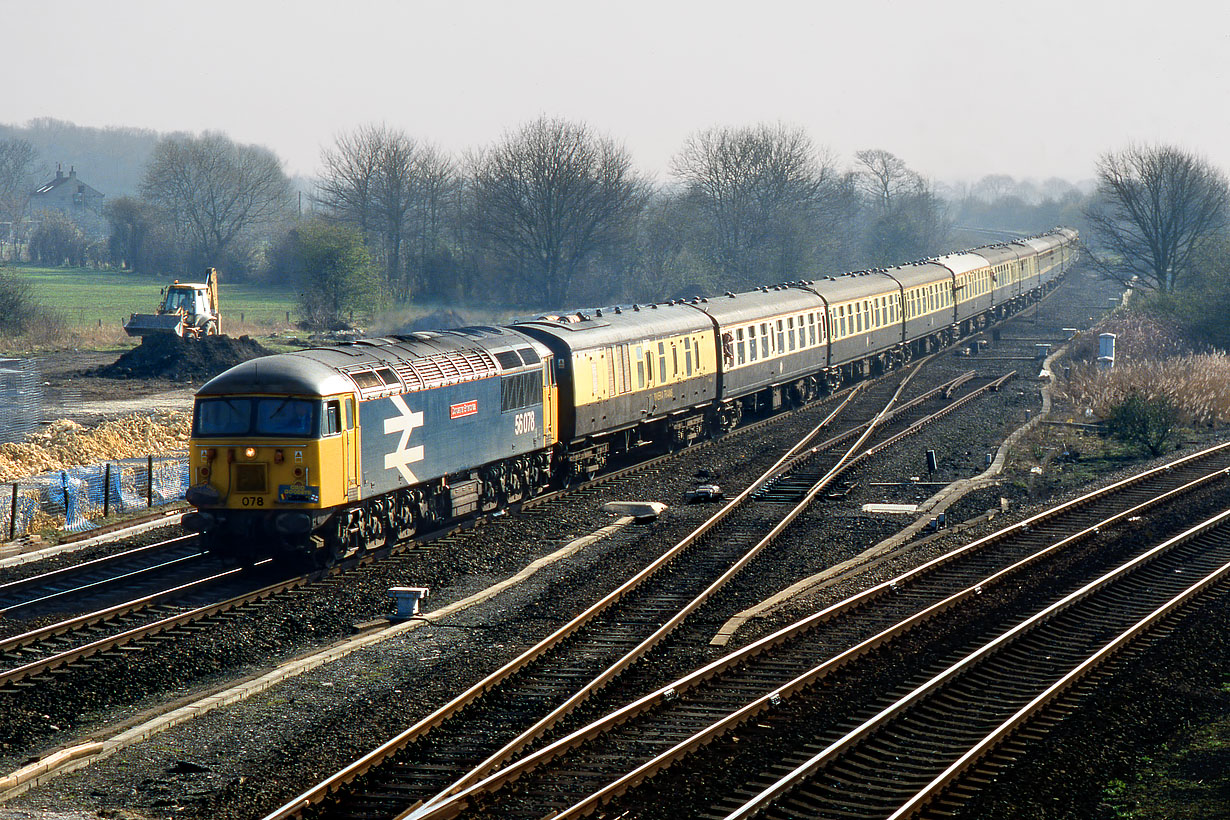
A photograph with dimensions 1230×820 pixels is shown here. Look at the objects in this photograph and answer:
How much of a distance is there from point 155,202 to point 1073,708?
102788 mm

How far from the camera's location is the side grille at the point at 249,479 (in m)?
18.2

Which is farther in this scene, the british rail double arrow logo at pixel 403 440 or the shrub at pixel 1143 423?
the shrub at pixel 1143 423

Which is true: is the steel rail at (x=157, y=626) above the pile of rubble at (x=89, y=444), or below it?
below

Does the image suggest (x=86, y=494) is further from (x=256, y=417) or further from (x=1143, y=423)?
(x=1143, y=423)

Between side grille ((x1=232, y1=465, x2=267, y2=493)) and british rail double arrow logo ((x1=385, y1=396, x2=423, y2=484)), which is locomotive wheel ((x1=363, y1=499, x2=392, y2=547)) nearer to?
british rail double arrow logo ((x1=385, y1=396, x2=423, y2=484))

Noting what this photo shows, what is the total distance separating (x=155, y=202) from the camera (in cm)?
10388

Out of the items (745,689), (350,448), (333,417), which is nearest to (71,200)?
(350,448)

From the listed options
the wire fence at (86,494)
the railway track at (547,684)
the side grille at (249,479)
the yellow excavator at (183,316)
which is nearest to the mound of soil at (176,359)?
the yellow excavator at (183,316)

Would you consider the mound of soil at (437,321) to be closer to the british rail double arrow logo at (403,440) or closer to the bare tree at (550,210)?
the bare tree at (550,210)

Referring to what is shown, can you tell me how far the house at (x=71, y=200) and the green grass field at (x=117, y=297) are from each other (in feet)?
142

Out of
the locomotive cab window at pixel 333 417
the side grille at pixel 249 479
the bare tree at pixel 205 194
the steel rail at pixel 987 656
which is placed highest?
the bare tree at pixel 205 194

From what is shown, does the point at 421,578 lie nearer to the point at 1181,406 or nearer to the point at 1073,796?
the point at 1073,796

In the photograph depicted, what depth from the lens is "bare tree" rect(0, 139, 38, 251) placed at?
451 feet

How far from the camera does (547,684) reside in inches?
541
